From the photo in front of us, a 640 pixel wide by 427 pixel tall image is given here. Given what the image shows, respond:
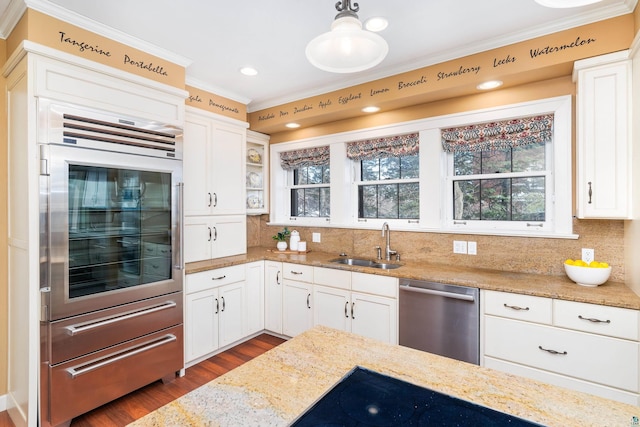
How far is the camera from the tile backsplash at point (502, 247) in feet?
7.72

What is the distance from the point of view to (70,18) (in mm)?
2072

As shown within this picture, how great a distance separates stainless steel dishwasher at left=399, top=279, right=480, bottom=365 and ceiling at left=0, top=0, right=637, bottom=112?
182cm

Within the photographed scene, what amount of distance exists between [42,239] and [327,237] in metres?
2.56

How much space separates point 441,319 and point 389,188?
1499mm

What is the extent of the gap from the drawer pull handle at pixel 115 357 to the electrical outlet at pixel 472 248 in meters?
2.58

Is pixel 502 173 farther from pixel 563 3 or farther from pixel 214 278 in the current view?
pixel 214 278

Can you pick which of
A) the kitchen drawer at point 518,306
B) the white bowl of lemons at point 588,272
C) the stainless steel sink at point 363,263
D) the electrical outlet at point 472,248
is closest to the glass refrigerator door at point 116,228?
the stainless steel sink at point 363,263

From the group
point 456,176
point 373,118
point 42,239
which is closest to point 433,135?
point 456,176

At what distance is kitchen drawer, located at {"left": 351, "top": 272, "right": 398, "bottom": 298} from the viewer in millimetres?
2699

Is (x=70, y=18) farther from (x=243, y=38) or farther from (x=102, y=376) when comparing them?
(x=102, y=376)

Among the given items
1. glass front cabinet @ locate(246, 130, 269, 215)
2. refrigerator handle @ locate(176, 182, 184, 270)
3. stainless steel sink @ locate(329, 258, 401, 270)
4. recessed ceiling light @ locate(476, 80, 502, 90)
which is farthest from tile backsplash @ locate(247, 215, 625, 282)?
refrigerator handle @ locate(176, 182, 184, 270)

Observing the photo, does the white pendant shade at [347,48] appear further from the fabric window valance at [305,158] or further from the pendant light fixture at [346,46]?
the fabric window valance at [305,158]

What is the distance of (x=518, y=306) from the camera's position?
2.17m

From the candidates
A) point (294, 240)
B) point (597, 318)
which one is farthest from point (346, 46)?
point (294, 240)
